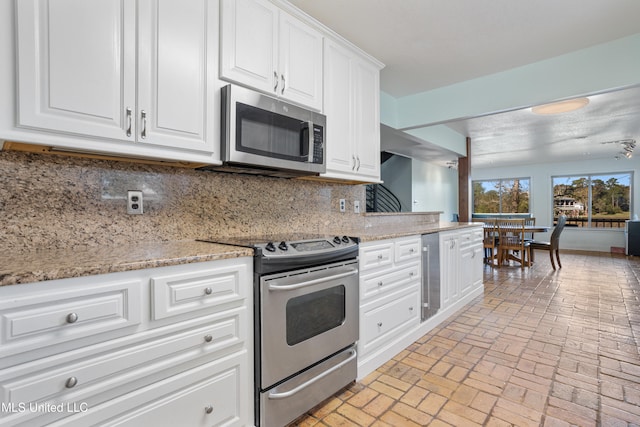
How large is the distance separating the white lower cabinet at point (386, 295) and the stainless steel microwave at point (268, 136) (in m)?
0.70

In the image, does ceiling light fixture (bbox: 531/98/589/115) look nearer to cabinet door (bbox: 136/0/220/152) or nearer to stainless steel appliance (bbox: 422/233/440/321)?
stainless steel appliance (bbox: 422/233/440/321)

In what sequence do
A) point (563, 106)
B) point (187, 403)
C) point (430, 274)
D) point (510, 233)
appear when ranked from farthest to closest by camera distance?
point (510, 233) → point (563, 106) → point (430, 274) → point (187, 403)

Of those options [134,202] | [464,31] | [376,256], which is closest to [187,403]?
[134,202]

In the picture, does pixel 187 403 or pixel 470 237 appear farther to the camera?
pixel 470 237

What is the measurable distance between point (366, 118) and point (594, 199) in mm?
9006

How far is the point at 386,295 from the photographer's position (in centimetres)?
226

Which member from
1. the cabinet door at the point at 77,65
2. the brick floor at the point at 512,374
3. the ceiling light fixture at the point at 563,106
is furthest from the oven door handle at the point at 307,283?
the ceiling light fixture at the point at 563,106

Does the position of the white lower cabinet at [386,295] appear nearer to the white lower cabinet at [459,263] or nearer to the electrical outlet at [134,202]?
the white lower cabinet at [459,263]

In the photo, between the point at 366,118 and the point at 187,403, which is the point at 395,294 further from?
the point at 187,403

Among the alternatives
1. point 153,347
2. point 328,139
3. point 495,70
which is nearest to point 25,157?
point 153,347

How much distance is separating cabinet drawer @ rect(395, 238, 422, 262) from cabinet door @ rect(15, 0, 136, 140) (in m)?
1.85

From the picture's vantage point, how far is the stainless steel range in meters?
1.46

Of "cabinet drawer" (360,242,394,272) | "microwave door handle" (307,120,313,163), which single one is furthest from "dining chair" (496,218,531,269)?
"microwave door handle" (307,120,313,163)

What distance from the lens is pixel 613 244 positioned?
7988 mm
